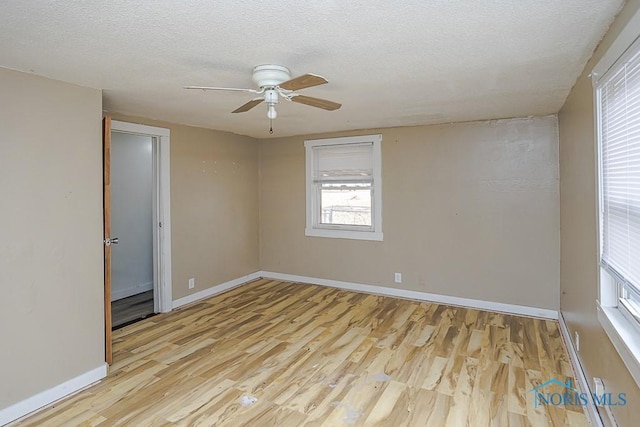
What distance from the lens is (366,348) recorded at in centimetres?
329

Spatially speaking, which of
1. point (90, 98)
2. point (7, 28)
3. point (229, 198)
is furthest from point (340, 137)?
point (7, 28)

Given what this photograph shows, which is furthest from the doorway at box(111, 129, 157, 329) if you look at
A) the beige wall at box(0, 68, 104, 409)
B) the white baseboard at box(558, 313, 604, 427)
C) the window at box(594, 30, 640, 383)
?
the window at box(594, 30, 640, 383)

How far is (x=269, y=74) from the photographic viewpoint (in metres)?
2.28

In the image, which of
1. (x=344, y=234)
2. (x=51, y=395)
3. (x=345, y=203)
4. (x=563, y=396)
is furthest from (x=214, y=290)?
(x=563, y=396)

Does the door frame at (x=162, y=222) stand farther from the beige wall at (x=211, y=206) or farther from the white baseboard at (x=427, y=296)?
the white baseboard at (x=427, y=296)

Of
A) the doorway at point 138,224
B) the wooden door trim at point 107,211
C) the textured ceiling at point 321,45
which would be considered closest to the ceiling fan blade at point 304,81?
the textured ceiling at point 321,45

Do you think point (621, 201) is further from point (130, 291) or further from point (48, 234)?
point (130, 291)

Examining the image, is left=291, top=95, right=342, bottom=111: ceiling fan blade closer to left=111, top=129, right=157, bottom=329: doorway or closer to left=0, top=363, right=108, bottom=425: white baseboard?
left=0, top=363, right=108, bottom=425: white baseboard

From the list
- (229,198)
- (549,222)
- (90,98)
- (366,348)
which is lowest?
(366,348)

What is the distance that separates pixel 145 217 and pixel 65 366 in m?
2.91

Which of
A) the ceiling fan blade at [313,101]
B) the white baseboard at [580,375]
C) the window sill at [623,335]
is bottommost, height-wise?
the white baseboard at [580,375]

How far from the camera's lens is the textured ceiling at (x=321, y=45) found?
5.19 feet

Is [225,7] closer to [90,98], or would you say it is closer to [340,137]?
[90,98]

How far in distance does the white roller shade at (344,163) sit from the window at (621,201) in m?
3.08
